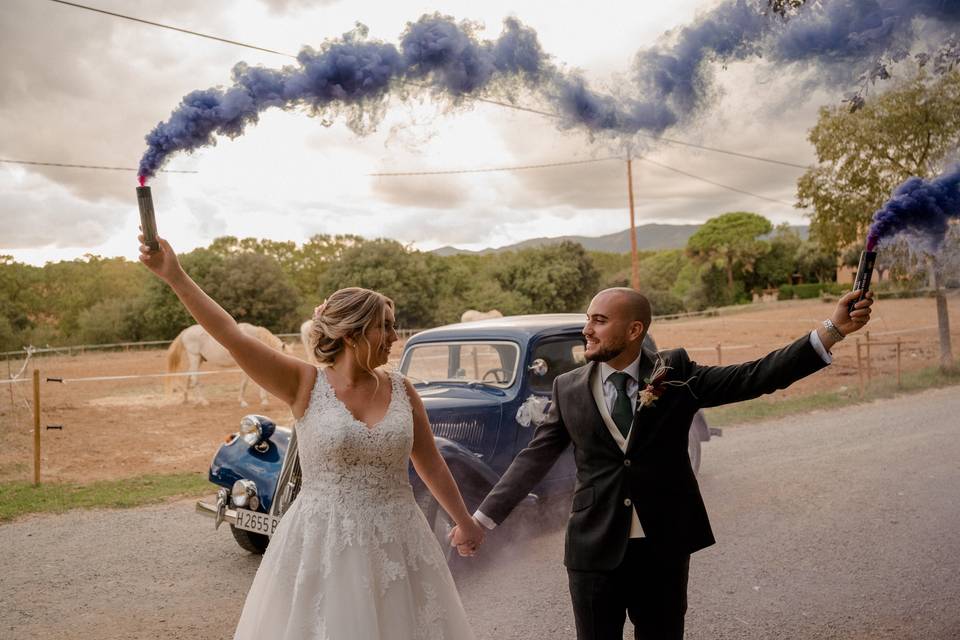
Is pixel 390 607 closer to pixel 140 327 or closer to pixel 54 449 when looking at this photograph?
pixel 54 449

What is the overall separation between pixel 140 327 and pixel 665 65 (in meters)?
30.2

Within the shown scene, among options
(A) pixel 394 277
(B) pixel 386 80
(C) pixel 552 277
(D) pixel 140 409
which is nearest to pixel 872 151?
(B) pixel 386 80

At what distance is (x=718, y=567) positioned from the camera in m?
5.41

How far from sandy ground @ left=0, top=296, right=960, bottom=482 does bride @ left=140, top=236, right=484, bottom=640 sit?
26.9 feet

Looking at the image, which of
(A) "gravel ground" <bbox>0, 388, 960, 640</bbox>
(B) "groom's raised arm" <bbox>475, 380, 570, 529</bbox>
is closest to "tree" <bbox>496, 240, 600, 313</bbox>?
(A) "gravel ground" <bbox>0, 388, 960, 640</bbox>

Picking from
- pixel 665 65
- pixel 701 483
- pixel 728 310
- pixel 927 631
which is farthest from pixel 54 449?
pixel 728 310

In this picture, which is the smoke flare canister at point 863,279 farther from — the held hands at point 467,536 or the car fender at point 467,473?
the car fender at point 467,473

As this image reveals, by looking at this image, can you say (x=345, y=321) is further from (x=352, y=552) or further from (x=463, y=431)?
(x=463, y=431)

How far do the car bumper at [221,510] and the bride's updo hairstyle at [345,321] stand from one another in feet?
10.7

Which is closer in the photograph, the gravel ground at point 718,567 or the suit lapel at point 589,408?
the suit lapel at point 589,408

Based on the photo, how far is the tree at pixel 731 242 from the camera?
66.8m

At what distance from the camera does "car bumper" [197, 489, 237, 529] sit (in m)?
5.43

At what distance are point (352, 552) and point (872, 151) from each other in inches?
550

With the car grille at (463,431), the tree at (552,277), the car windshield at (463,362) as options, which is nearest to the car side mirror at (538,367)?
the car windshield at (463,362)
